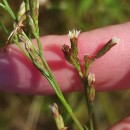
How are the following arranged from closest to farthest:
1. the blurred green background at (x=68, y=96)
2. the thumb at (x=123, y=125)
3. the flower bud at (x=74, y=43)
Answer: the flower bud at (x=74, y=43) < the thumb at (x=123, y=125) < the blurred green background at (x=68, y=96)

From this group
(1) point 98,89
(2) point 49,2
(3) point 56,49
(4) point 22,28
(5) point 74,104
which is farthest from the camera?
(5) point 74,104

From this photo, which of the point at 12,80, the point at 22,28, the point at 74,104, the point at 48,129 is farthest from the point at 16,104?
the point at 22,28

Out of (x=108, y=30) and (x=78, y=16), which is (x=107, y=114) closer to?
(x=78, y=16)

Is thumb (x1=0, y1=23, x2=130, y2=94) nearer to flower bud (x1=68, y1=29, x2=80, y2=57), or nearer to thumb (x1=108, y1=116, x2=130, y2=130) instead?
thumb (x1=108, y1=116, x2=130, y2=130)

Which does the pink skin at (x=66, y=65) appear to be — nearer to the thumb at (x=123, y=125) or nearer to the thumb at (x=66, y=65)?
the thumb at (x=66, y=65)

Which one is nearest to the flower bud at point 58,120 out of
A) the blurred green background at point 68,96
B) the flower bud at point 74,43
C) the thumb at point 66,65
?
the flower bud at point 74,43

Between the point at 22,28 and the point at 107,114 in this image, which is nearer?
the point at 22,28

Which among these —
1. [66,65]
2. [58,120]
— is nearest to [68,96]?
[66,65]
